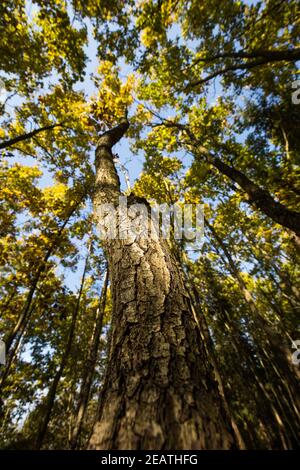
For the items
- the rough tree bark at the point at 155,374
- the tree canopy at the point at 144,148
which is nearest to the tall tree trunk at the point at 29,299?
the tree canopy at the point at 144,148

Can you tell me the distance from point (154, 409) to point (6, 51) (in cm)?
737

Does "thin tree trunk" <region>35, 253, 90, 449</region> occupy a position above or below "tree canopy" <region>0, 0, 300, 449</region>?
below

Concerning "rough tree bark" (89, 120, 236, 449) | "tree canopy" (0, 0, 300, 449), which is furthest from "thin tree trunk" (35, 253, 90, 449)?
"rough tree bark" (89, 120, 236, 449)

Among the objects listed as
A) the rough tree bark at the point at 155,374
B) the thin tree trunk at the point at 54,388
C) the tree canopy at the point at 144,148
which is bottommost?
the rough tree bark at the point at 155,374

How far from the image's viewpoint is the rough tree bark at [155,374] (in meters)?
0.69

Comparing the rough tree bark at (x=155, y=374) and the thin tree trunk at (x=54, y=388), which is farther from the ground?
the thin tree trunk at (x=54, y=388)

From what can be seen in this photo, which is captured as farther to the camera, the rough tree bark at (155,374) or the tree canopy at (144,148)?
the tree canopy at (144,148)

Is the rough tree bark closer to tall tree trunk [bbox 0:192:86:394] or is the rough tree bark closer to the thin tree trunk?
tall tree trunk [bbox 0:192:86:394]

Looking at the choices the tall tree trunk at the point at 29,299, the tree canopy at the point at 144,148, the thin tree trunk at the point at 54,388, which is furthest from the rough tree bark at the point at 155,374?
the thin tree trunk at the point at 54,388

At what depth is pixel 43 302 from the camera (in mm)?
6703

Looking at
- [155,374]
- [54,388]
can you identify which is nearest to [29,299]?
[54,388]

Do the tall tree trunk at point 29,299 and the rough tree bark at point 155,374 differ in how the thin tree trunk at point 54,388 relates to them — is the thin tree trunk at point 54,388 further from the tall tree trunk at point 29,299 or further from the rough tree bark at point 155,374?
the rough tree bark at point 155,374

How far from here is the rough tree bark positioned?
69 cm
